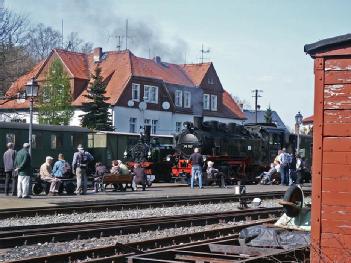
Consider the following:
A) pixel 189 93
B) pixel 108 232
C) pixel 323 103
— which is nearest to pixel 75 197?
pixel 108 232

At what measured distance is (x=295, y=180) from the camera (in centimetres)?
2956

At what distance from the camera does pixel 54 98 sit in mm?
42219

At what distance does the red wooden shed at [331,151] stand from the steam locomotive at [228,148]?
22961 mm

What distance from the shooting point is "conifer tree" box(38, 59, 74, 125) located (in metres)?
42.1

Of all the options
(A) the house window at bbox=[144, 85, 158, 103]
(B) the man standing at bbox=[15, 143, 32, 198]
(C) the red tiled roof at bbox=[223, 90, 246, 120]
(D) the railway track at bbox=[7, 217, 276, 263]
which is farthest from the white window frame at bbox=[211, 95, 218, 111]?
(D) the railway track at bbox=[7, 217, 276, 263]

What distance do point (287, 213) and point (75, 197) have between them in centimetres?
1276

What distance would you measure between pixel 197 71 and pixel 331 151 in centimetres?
5510

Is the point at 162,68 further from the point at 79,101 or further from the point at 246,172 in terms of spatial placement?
the point at 246,172

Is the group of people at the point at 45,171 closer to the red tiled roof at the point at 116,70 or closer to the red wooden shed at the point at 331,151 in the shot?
the red wooden shed at the point at 331,151

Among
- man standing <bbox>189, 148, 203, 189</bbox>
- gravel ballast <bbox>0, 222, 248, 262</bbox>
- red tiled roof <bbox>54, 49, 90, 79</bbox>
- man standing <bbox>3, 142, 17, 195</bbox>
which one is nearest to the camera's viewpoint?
gravel ballast <bbox>0, 222, 248, 262</bbox>

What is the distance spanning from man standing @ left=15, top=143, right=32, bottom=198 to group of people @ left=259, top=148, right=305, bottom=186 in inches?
554

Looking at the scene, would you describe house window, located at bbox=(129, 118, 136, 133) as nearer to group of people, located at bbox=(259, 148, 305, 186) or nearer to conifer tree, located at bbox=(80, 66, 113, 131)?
conifer tree, located at bbox=(80, 66, 113, 131)

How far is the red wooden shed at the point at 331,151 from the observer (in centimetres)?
622

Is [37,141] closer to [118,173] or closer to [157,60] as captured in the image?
[118,173]
